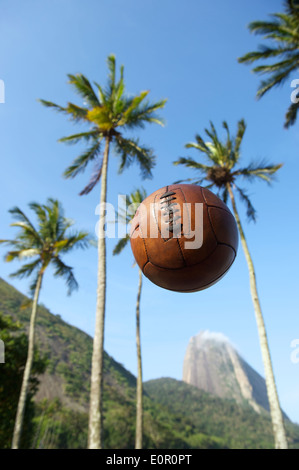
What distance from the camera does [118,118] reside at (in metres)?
12.3

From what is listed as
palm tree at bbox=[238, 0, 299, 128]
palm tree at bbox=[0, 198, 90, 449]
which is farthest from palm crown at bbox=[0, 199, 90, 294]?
palm tree at bbox=[238, 0, 299, 128]

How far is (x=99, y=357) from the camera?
8.18 meters

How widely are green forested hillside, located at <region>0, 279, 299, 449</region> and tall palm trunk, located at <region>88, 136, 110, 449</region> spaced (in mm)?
10499

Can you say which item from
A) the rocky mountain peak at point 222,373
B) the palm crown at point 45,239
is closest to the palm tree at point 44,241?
the palm crown at point 45,239

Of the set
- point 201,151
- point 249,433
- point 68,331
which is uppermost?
point 68,331

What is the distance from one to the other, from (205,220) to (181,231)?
0.32 m

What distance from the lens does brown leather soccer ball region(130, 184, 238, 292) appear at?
9.70 ft

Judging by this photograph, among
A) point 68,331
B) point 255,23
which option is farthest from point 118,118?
point 68,331

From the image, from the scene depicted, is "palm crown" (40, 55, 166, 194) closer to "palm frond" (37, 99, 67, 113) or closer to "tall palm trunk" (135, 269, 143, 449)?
"palm frond" (37, 99, 67, 113)

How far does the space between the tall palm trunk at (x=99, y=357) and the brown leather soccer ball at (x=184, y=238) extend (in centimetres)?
568

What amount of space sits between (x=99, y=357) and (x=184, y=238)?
649 cm
